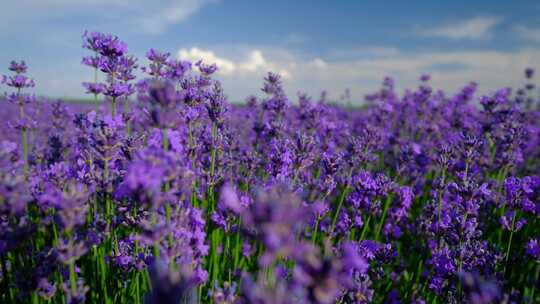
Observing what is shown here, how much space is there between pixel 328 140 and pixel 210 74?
2.43 m

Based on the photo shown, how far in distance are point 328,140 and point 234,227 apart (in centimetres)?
292

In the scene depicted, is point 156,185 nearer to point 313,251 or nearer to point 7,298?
point 313,251

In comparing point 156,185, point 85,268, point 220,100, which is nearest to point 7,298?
point 85,268

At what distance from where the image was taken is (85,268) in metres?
3.17

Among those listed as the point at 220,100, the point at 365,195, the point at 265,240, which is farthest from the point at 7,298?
the point at 365,195

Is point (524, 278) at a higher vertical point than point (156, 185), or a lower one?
lower

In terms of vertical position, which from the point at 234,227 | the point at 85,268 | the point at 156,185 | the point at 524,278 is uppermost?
the point at 156,185

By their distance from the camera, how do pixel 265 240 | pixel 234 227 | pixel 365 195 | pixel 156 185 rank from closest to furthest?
pixel 265 240, pixel 156 185, pixel 234 227, pixel 365 195

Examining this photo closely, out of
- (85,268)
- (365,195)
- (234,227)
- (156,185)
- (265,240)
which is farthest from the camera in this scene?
(365,195)

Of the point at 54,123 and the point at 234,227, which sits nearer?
the point at 234,227

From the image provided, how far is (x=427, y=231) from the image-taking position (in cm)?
403

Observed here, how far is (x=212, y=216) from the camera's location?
10.6 ft

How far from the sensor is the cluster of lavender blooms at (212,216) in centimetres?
136

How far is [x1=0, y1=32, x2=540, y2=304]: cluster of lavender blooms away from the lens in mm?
1361
